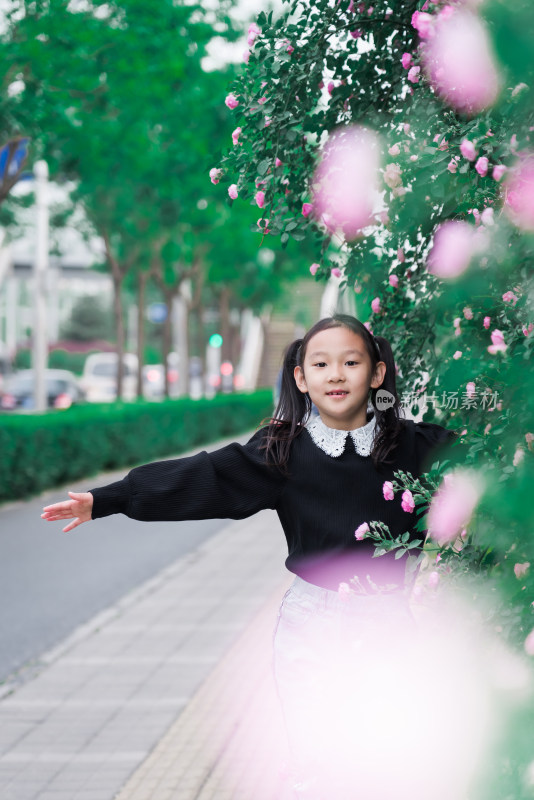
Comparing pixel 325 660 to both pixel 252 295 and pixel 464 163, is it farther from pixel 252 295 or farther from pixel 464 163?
pixel 252 295

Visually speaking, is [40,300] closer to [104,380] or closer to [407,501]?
[407,501]

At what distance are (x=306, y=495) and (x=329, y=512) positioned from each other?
0.08 metres

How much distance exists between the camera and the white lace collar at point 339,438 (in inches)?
111

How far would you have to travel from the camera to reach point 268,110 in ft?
9.91

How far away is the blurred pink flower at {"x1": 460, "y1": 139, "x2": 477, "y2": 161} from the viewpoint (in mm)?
2240

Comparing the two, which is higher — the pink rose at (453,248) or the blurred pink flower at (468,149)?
the blurred pink flower at (468,149)

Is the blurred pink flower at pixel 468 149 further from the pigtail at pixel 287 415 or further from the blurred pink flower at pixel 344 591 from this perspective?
the blurred pink flower at pixel 344 591

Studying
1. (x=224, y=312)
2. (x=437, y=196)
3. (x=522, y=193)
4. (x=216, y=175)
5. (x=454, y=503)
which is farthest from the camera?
(x=224, y=312)

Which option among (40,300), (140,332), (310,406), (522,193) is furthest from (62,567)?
(140,332)

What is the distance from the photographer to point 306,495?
2.84 metres

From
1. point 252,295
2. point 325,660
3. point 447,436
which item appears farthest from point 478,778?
point 252,295

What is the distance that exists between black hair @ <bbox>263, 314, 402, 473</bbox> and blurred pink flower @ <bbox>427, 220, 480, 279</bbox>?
0.79ft

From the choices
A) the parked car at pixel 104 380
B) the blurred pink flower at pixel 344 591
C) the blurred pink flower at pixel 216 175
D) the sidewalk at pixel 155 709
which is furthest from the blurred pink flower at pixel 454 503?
the parked car at pixel 104 380

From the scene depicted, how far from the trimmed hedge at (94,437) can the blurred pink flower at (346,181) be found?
23.5ft
